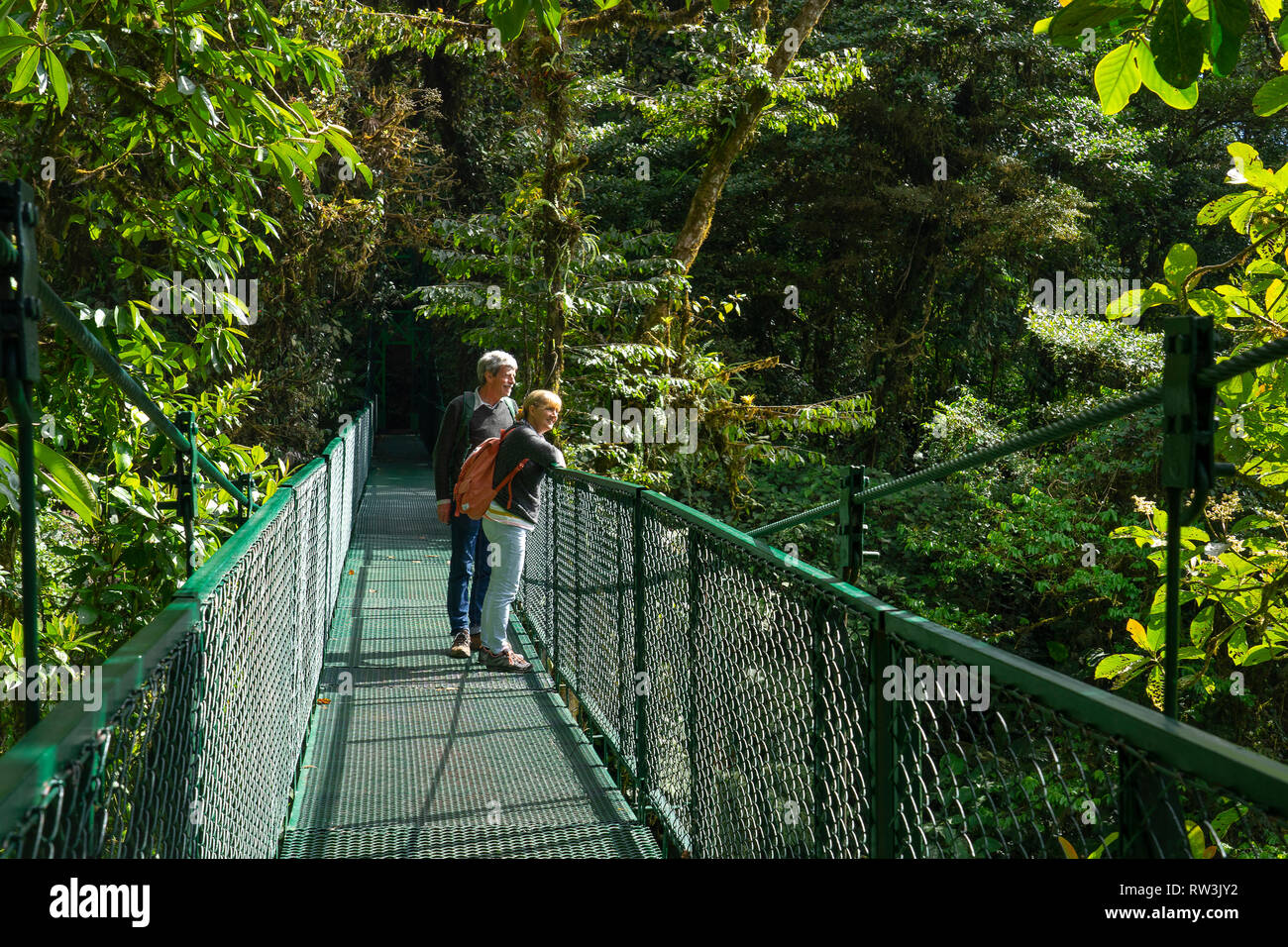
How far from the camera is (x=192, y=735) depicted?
195 centimetres

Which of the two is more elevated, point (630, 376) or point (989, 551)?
point (630, 376)


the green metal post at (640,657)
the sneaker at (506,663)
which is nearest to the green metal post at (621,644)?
the green metal post at (640,657)

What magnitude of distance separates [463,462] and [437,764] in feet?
6.86

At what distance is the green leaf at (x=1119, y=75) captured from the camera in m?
2.25

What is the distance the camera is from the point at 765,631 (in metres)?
2.77

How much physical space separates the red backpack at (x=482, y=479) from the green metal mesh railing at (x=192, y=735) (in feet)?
4.56

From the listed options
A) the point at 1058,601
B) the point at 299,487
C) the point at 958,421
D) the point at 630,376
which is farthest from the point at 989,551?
the point at 299,487

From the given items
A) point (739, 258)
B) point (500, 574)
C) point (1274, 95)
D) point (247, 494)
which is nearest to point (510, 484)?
point (500, 574)

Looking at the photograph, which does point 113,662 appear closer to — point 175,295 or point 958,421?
point 175,295

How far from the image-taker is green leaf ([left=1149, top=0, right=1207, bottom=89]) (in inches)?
75.3

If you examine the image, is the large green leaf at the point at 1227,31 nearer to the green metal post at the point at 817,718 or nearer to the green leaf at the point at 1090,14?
the green leaf at the point at 1090,14

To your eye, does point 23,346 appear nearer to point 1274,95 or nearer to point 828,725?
point 828,725

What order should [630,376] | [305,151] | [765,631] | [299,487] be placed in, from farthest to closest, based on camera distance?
[630,376], [299,487], [305,151], [765,631]

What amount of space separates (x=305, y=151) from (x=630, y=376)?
285 inches
